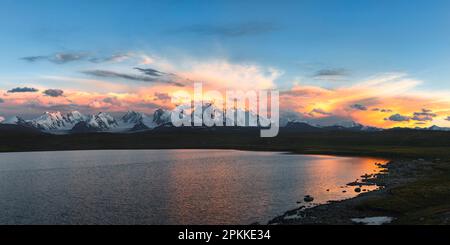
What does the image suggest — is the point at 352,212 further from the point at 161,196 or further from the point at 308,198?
the point at 161,196

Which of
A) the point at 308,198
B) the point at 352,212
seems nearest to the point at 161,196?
the point at 308,198

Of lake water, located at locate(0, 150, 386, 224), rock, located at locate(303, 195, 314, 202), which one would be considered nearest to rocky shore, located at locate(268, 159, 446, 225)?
lake water, located at locate(0, 150, 386, 224)

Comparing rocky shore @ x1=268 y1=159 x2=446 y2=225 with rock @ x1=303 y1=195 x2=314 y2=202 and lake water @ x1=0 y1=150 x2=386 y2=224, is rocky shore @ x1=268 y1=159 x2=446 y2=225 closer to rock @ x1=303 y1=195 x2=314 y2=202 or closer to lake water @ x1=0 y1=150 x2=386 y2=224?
lake water @ x1=0 y1=150 x2=386 y2=224

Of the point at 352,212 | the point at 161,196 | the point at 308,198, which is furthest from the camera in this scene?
the point at 161,196

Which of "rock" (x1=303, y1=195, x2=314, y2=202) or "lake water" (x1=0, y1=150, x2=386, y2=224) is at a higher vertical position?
"rock" (x1=303, y1=195, x2=314, y2=202)

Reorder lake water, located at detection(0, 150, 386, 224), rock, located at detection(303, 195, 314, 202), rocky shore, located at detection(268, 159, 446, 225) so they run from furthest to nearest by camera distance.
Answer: rock, located at detection(303, 195, 314, 202) < lake water, located at detection(0, 150, 386, 224) < rocky shore, located at detection(268, 159, 446, 225)

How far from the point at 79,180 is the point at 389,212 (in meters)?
69.6

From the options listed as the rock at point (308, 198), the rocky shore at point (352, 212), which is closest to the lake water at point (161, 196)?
the rock at point (308, 198)

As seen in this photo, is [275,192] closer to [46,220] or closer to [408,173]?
[46,220]

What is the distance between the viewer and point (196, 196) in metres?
67.2

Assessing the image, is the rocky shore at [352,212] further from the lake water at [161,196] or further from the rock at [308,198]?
the rock at [308,198]
